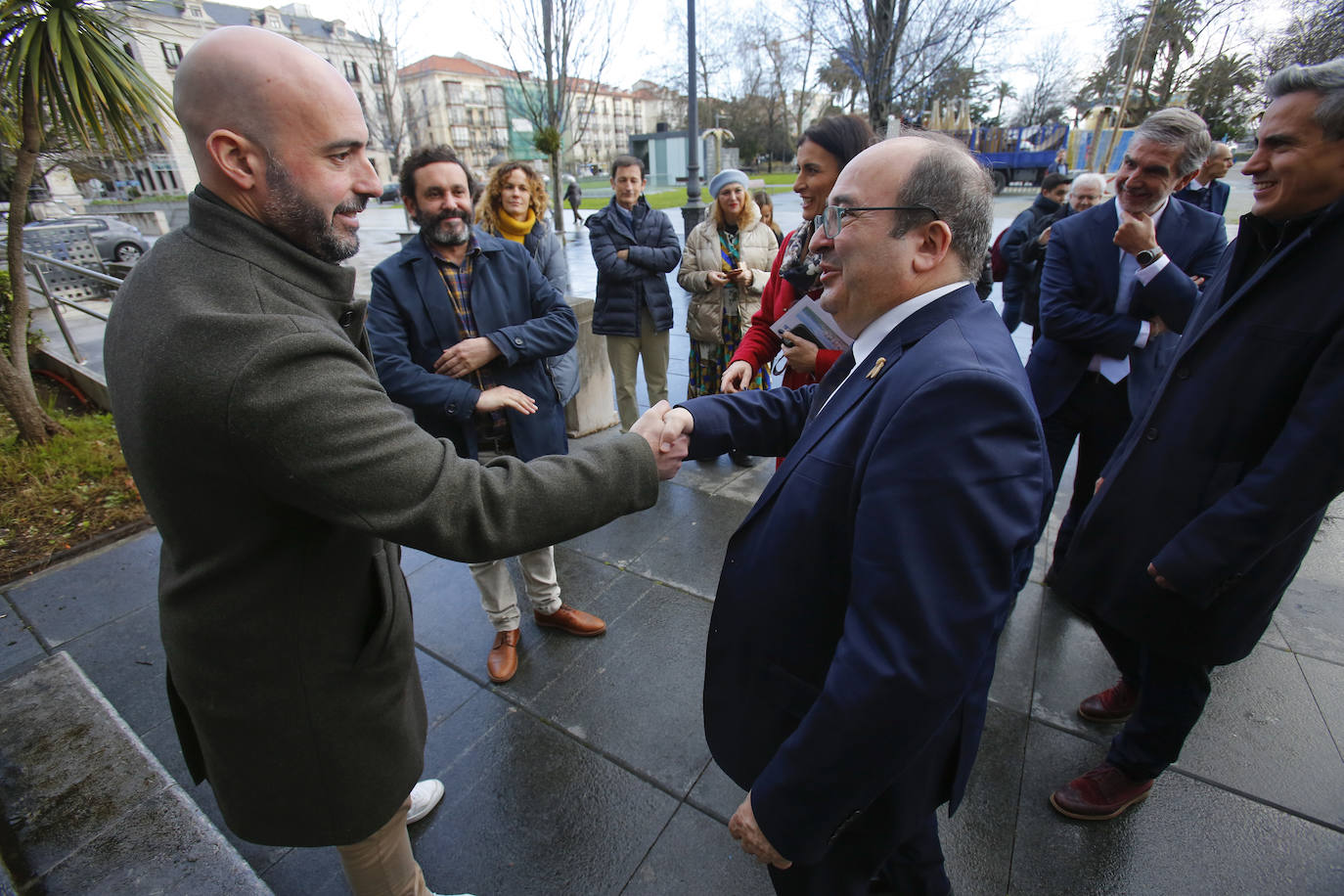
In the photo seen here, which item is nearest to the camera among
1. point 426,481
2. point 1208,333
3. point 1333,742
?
point 426,481

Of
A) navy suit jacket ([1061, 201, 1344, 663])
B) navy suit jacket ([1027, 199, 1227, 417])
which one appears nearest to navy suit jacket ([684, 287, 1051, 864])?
navy suit jacket ([1061, 201, 1344, 663])

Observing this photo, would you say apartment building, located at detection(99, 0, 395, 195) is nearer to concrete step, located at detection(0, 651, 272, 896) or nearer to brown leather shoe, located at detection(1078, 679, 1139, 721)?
concrete step, located at detection(0, 651, 272, 896)

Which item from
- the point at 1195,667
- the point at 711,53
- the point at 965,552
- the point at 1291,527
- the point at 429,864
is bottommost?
the point at 429,864

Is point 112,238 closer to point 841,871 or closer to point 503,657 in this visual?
point 503,657

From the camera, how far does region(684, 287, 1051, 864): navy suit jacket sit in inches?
41.1

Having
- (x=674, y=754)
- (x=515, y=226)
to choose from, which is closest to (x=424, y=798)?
(x=674, y=754)

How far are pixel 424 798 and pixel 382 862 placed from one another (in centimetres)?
66

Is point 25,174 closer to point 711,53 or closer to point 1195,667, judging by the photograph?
point 1195,667

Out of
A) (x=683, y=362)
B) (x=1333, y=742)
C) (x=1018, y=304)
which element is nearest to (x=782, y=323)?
(x=1333, y=742)

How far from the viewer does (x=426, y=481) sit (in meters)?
1.14

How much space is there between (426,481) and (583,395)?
4474 mm

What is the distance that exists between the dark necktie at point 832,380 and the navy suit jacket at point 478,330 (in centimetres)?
147

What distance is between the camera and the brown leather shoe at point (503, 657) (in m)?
2.83

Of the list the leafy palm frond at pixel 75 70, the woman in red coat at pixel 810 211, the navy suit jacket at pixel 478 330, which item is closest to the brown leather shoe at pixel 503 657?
the navy suit jacket at pixel 478 330
